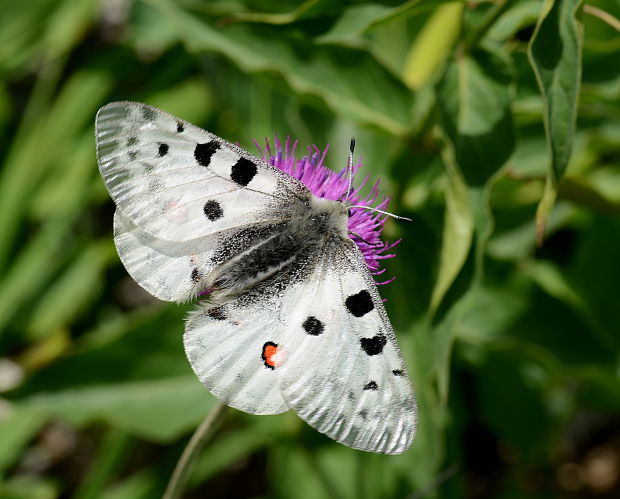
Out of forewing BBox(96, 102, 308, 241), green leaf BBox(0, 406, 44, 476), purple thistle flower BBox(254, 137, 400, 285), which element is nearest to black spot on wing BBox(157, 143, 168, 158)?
forewing BBox(96, 102, 308, 241)

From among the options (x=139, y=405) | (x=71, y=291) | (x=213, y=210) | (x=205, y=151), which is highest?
(x=205, y=151)

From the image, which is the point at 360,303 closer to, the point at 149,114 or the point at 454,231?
the point at 454,231

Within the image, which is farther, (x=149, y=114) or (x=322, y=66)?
(x=322, y=66)

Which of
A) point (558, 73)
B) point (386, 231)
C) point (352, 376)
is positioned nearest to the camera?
point (352, 376)

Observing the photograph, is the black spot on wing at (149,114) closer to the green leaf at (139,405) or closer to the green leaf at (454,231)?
the green leaf at (454,231)

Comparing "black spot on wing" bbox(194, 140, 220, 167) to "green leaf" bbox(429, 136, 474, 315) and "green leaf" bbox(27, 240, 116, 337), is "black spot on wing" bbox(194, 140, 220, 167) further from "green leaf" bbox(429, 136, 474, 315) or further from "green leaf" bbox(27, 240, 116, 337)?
"green leaf" bbox(27, 240, 116, 337)

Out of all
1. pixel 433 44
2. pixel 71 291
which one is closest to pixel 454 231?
pixel 433 44

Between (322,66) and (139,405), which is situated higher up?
(322,66)

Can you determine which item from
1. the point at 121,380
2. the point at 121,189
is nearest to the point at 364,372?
the point at 121,189
